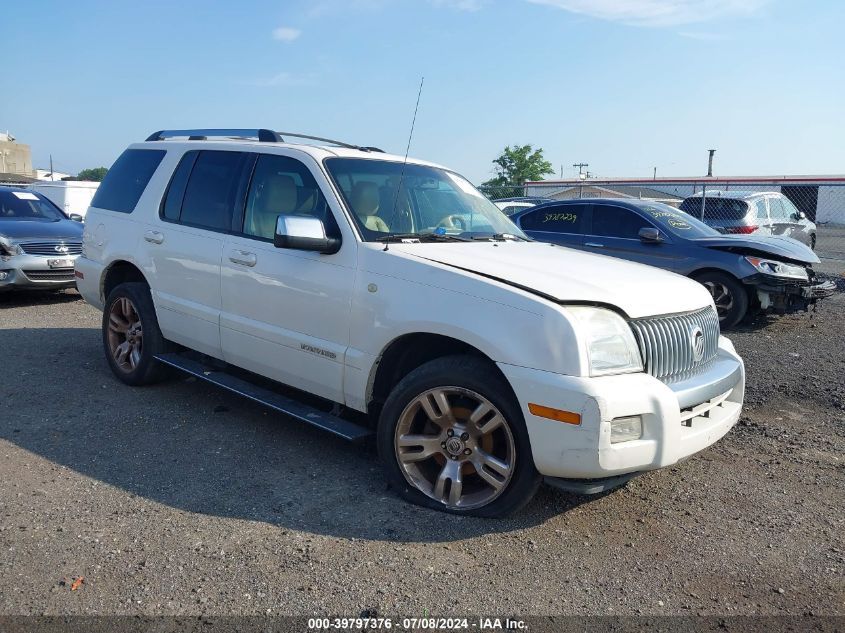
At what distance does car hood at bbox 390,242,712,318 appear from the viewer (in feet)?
11.7

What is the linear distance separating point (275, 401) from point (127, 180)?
263cm

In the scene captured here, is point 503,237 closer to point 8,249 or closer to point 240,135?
point 240,135

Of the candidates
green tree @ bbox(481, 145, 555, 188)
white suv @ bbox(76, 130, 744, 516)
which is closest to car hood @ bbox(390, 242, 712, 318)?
white suv @ bbox(76, 130, 744, 516)

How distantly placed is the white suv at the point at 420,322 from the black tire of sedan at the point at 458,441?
11 mm

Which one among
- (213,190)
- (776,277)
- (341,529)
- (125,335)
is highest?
(213,190)

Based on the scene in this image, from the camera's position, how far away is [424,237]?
14.3 ft

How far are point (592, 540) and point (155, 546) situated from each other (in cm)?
208

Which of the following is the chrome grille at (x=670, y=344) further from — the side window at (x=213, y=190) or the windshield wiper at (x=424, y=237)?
the side window at (x=213, y=190)

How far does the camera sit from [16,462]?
430 cm

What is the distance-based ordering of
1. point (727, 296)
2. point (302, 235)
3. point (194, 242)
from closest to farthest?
1. point (302, 235)
2. point (194, 242)
3. point (727, 296)

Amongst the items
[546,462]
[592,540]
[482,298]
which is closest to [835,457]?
[592,540]

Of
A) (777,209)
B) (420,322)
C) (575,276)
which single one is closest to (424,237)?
(420,322)

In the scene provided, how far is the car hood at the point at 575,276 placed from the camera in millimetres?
3555

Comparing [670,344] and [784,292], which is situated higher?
[670,344]
